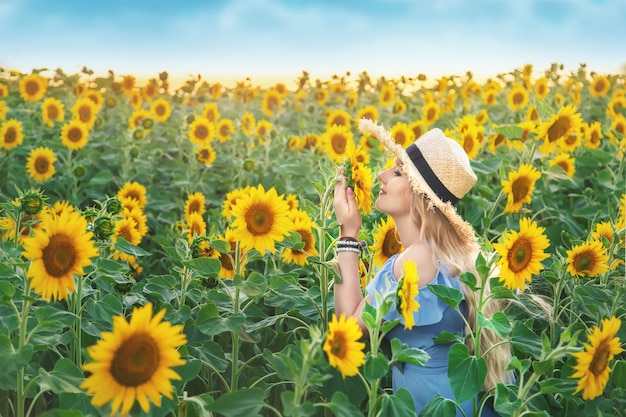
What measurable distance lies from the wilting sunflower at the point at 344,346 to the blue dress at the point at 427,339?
49 cm

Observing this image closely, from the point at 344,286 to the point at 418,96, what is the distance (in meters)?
7.11

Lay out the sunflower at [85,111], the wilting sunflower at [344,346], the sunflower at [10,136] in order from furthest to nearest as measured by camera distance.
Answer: the sunflower at [85,111] < the sunflower at [10,136] < the wilting sunflower at [344,346]

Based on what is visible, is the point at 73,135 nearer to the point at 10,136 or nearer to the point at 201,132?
the point at 10,136

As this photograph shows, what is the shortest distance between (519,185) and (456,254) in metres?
1.04

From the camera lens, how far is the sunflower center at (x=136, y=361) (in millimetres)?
1631

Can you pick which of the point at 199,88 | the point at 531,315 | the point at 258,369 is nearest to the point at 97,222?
the point at 258,369

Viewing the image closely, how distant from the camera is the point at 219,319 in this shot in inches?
90.6

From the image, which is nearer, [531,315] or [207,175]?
[531,315]

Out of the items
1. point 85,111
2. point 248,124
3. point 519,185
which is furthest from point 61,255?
point 248,124

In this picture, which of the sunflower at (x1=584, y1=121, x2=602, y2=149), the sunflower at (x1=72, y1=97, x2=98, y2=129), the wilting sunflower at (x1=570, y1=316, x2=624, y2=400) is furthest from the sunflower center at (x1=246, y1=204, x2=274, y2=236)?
the sunflower at (x1=72, y1=97, x2=98, y2=129)

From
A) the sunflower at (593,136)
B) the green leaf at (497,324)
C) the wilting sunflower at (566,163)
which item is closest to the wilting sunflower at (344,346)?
the green leaf at (497,324)

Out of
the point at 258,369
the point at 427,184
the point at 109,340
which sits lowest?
the point at 258,369

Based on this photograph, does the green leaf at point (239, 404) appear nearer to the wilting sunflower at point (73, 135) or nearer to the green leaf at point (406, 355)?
the green leaf at point (406, 355)

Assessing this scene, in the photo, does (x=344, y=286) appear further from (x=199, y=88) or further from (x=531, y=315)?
(x=199, y=88)
